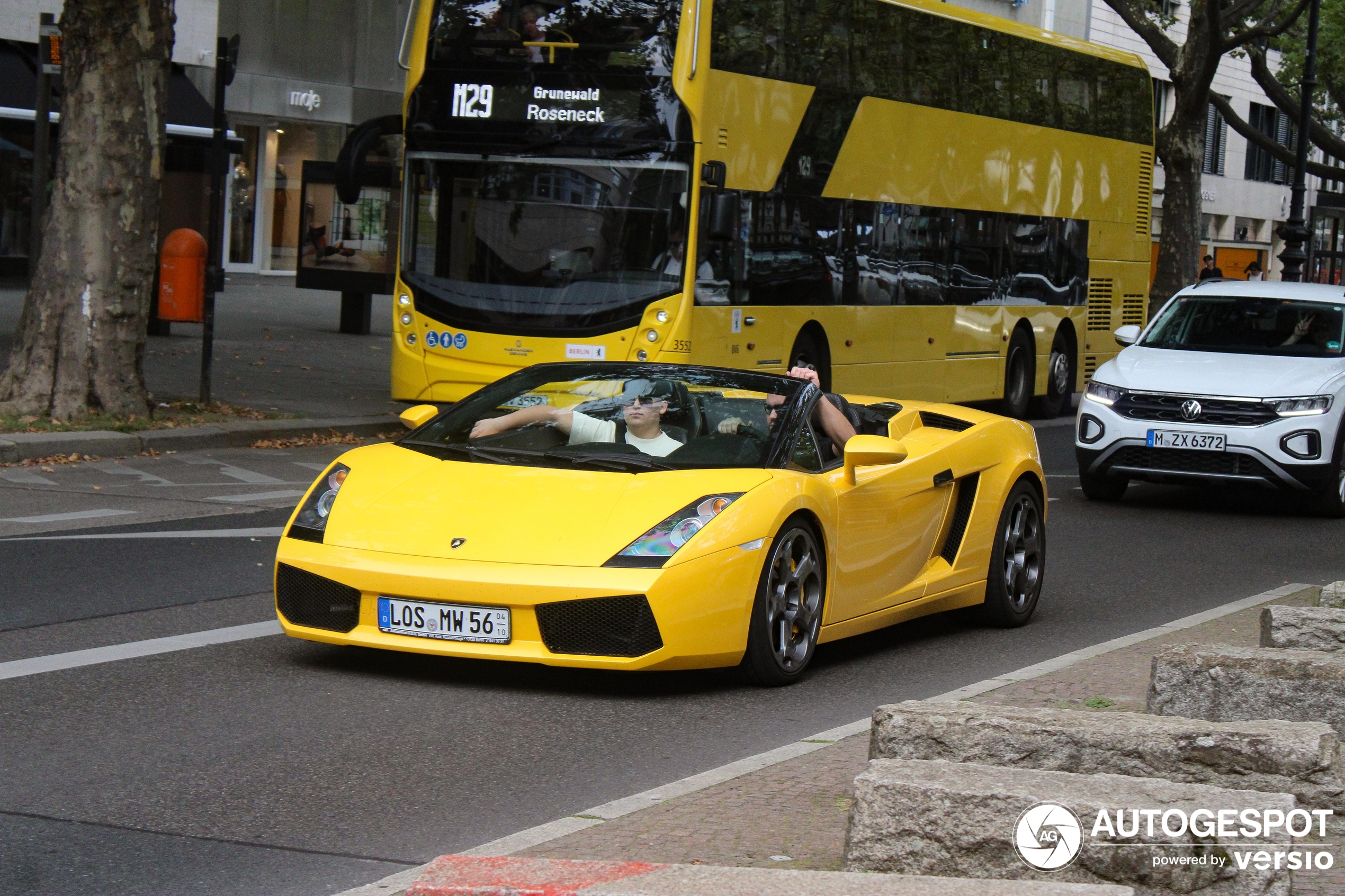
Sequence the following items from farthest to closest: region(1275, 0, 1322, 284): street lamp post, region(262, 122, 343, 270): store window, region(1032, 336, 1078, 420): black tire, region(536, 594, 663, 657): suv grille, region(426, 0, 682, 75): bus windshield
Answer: region(262, 122, 343, 270): store window, region(1275, 0, 1322, 284): street lamp post, region(1032, 336, 1078, 420): black tire, region(426, 0, 682, 75): bus windshield, region(536, 594, 663, 657): suv grille

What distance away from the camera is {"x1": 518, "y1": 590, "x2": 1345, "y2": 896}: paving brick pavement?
15.0 ft

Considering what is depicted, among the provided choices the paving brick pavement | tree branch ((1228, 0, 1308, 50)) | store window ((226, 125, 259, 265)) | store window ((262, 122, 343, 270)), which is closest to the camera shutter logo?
the paving brick pavement

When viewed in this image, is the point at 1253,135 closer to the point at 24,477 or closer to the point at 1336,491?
the point at 1336,491

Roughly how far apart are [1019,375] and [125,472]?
12720mm

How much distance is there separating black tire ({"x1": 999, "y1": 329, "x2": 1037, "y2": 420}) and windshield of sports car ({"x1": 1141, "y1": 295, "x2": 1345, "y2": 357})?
726 centimetres

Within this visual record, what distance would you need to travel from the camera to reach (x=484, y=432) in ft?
25.7

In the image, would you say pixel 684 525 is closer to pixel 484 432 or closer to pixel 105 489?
pixel 484 432

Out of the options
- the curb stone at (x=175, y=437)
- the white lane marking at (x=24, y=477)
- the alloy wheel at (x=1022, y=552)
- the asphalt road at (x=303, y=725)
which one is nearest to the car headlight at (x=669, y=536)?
the asphalt road at (x=303, y=725)

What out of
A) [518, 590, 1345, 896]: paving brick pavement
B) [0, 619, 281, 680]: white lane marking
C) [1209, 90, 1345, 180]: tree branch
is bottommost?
[0, 619, 281, 680]: white lane marking

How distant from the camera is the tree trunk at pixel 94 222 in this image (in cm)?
1446

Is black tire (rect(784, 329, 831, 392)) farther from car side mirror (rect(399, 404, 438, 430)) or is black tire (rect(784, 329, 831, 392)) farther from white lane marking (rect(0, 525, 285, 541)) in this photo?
car side mirror (rect(399, 404, 438, 430))

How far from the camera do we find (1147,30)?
32250mm

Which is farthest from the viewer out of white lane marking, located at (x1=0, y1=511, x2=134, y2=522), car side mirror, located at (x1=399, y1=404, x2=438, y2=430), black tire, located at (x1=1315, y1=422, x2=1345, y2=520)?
black tire, located at (x1=1315, y1=422, x2=1345, y2=520)

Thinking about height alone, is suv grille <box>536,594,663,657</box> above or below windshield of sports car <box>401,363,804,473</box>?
below
